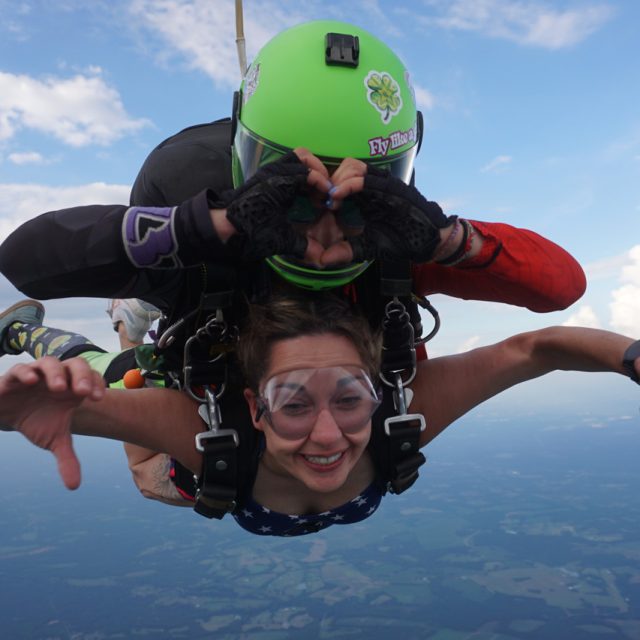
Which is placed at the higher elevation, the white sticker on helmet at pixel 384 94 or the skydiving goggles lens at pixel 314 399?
the white sticker on helmet at pixel 384 94

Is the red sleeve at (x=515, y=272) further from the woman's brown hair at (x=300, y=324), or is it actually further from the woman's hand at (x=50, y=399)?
the woman's hand at (x=50, y=399)

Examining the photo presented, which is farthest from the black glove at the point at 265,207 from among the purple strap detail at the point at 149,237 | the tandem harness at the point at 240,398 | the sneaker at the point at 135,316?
the sneaker at the point at 135,316

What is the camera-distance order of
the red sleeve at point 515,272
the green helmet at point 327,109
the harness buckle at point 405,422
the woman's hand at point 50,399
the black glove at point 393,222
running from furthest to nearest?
1. the harness buckle at point 405,422
2. the red sleeve at point 515,272
3. the green helmet at point 327,109
4. the black glove at point 393,222
5. the woman's hand at point 50,399

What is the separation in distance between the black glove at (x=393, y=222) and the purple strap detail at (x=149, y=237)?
2.13ft

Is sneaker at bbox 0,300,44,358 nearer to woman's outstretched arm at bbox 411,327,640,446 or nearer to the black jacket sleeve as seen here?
the black jacket sleeve

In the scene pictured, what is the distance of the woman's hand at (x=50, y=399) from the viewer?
4.72ft

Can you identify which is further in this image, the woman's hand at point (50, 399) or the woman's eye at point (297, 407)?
the woman's eye at point (297, 407)

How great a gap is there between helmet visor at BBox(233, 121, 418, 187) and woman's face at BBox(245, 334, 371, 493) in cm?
74

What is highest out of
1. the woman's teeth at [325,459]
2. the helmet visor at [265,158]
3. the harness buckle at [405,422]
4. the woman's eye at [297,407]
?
the helmet visor at [265,158]

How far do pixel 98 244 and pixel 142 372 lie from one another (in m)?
1.45

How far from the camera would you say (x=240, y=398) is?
2.70 metres

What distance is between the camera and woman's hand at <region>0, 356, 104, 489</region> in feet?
4.72

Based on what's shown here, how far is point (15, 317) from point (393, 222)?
11.1ft

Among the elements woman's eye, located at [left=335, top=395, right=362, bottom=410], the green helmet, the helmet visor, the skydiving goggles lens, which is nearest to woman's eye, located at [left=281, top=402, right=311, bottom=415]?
the skydiving goggles lens
